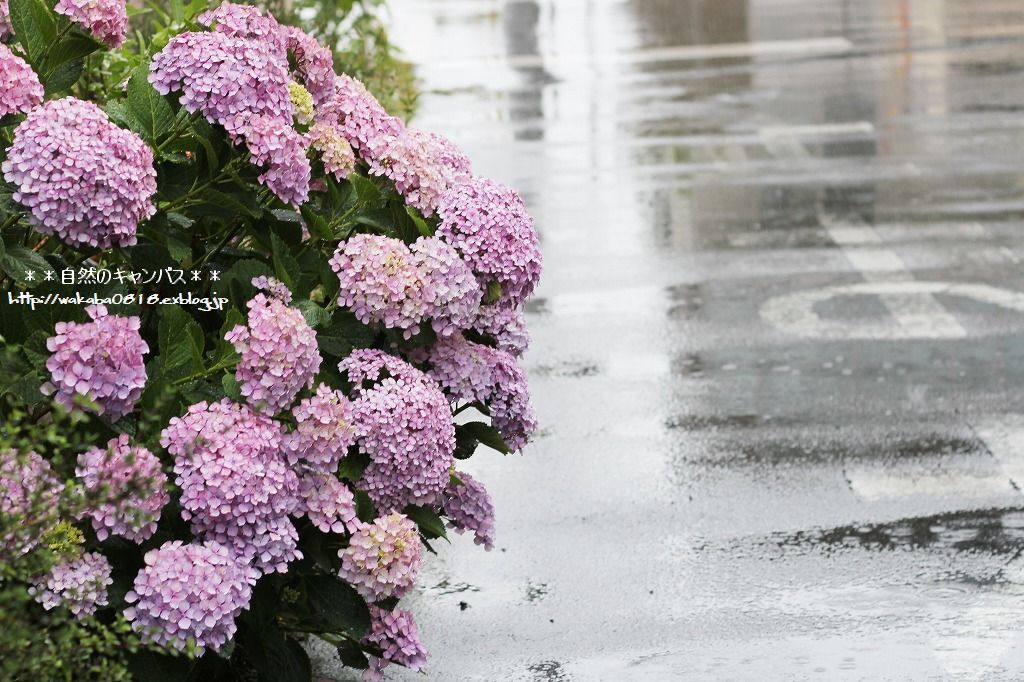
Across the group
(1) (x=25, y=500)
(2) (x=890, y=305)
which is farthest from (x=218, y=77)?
(2) (x=890, y=305)

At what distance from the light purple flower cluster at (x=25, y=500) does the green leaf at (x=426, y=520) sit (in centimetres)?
101

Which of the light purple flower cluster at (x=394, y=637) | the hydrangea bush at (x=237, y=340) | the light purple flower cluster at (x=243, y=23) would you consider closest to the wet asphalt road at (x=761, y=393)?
the light purple flower cluster at (x=394, y=637)

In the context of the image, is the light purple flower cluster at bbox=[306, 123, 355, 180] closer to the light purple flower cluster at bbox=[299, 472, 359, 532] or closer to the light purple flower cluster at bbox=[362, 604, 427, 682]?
the light purple flower cluster at bbox=[299, 472, 359, 532]

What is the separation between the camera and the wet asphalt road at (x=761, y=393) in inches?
227

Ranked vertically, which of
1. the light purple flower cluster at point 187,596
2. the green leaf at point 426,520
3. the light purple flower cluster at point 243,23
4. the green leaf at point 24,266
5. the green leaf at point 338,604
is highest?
the light purple flower cluster at point 243,23

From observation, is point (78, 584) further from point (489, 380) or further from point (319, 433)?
point (489, 380)

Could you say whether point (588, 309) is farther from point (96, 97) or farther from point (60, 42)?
point (60, 42)

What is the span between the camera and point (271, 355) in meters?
4.04

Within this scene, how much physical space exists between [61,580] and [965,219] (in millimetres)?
9059

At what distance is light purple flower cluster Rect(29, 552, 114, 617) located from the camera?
384cm

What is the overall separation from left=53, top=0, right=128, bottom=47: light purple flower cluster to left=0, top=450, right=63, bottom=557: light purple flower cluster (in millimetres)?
1300

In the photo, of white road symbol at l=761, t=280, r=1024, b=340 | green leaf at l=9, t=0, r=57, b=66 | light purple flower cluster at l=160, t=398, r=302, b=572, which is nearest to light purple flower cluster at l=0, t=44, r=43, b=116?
green leaf at l=9, t=0, r=57, b=66

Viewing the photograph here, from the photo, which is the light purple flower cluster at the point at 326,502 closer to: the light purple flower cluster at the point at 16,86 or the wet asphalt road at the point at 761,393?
the light purple flower cluster at the point at 16,86

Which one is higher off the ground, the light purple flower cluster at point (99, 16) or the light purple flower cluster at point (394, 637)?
the light purple flower cluster at point (99, 16)
